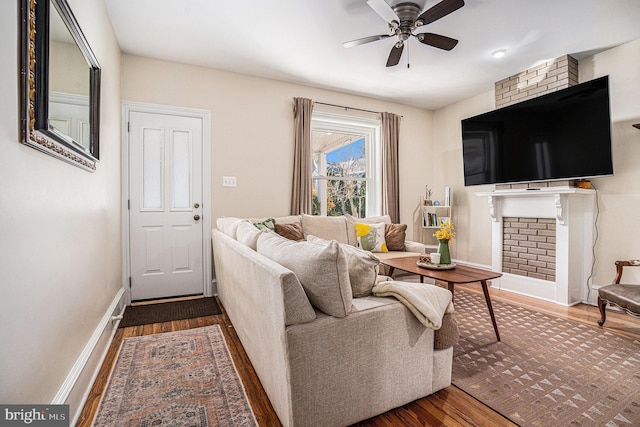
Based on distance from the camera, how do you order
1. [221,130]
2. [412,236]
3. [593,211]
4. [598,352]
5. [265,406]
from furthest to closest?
[412,236], [221,130], [593,211], [598,352], [265,406]

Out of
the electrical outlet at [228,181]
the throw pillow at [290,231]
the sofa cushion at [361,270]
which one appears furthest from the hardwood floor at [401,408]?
the electrical outlet at [228,181]

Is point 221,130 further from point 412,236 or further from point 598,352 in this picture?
point 598,352

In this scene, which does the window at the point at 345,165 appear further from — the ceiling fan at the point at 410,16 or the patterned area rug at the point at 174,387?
the patterned area rug at the point at 174,387

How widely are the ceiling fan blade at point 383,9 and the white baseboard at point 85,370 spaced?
2.85 meters

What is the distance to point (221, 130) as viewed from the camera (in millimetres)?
3799

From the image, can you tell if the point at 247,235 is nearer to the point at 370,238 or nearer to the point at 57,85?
the point at 57,85

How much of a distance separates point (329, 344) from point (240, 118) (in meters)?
3.26

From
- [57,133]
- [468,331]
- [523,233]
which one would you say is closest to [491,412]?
[468,331]

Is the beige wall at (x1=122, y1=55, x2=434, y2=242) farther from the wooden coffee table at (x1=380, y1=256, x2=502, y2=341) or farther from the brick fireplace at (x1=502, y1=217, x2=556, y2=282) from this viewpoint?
the brick fireplace at (x1=502, y1=217, x2=556, y2=282)

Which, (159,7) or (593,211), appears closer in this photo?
(159,7)

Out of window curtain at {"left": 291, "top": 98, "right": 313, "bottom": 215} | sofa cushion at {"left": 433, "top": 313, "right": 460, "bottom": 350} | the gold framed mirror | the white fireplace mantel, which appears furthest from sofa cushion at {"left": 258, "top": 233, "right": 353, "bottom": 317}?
the white fireplace mantel

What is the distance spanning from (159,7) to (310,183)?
242 centimetres

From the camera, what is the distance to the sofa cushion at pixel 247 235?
2.12 metres

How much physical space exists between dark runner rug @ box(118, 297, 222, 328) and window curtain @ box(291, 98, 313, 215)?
5.12 feet
